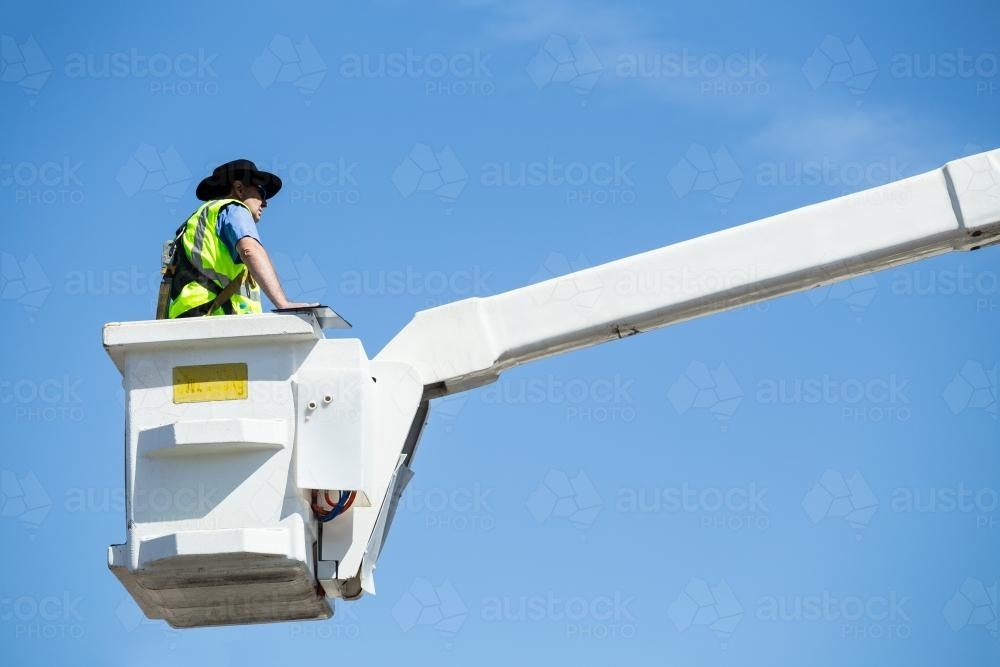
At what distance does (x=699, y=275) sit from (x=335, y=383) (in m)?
1.90

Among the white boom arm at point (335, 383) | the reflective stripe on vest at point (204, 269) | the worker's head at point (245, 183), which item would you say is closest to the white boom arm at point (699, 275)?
the white boom arm at point (335, 383)

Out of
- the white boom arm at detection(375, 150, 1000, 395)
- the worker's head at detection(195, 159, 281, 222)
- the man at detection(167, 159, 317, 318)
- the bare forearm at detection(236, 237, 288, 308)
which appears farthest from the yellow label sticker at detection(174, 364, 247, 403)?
Result: the worker's head at detection(195, 159, 281, 222)

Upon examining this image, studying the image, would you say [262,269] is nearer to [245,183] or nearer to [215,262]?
[215,262]

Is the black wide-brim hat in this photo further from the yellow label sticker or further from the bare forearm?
the yellow label sticker

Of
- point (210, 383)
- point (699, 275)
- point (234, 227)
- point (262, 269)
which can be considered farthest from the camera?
point (699, 275)

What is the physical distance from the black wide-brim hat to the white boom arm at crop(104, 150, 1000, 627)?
1085 millimetres

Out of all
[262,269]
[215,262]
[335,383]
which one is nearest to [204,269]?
[215,262]

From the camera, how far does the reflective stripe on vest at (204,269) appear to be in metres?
7.59

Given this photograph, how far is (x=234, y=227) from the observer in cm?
751

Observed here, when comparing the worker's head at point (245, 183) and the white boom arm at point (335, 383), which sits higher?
the worker's head at point (245, 183)

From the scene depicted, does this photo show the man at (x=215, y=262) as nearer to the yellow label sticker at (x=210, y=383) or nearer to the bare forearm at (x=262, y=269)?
the bare forearm at (x=262, y=269)

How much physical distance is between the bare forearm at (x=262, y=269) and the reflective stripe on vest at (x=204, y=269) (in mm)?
176

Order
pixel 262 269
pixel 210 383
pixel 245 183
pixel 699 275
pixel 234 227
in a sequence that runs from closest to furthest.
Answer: pixel 210 383, pixel 262 269, pixel 234 227, pixel 699 275, pixel 245 183

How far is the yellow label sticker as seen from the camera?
704cm
